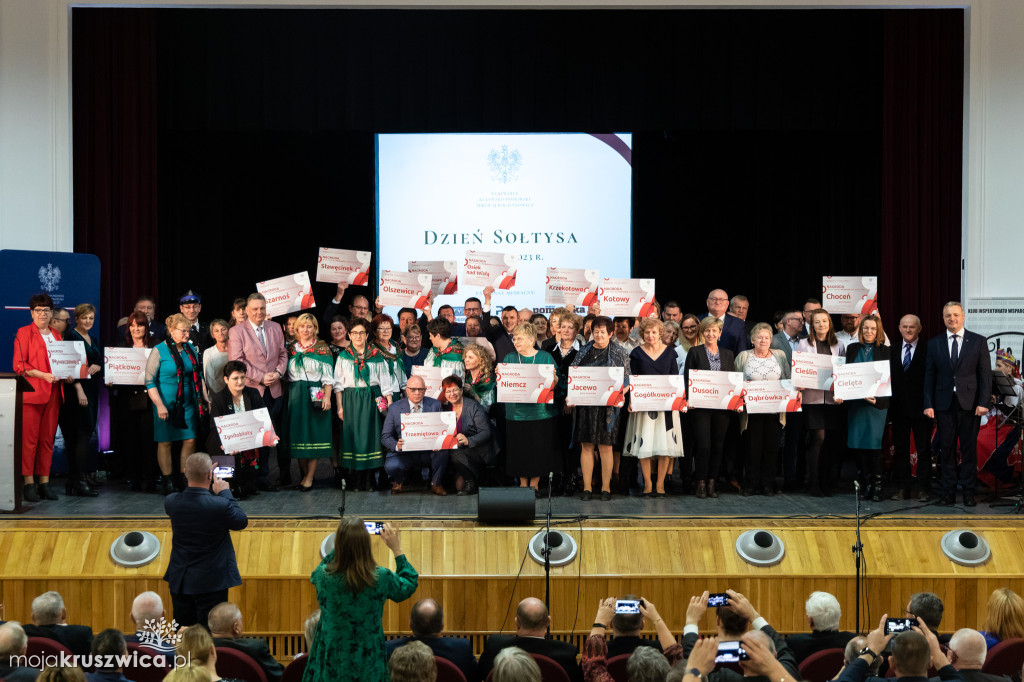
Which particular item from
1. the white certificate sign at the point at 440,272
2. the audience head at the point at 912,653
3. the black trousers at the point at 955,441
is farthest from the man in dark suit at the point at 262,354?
the audience head at the point at 912,653

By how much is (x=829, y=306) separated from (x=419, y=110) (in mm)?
4782

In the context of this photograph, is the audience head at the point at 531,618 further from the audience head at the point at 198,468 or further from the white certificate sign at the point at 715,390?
the white certificate sign at the point at 715,390

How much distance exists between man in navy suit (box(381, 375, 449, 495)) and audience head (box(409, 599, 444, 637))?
2913 millimetres

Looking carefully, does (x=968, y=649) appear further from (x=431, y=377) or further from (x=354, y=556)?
(x=431, y=377)

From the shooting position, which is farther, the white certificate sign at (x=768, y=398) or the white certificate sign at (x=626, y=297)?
the white certificate sign at (x=626, y=297)

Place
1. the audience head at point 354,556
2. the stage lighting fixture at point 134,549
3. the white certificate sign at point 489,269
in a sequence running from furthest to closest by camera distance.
Result: the white certificate sign at point 489,269 → the stage lighting fixture at point 134,549 → the audience head at point 354,556

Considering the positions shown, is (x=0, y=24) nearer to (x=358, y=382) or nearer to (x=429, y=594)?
(x=358, y=382)

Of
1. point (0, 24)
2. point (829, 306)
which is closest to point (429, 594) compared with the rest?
point (829, 306)

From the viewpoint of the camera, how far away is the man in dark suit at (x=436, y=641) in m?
4.80

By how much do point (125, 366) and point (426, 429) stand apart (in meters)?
2.29

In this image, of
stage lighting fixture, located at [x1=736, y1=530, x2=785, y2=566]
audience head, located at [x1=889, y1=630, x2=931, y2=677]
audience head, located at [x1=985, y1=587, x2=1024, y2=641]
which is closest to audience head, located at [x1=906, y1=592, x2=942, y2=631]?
audience head, located at [x1=985, y1=587, x2=1024, y2=641]

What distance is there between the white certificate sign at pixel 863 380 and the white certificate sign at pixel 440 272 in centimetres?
343

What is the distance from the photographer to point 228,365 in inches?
301

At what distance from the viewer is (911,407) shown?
25.9ft
